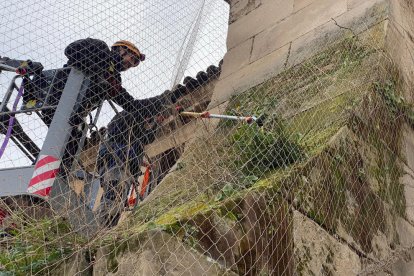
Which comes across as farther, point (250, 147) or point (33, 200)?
point (33, 200)

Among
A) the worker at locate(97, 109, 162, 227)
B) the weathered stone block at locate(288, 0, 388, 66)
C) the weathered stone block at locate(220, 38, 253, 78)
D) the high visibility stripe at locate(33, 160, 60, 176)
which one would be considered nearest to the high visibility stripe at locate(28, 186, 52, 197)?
the high visibility stripe at locate(33, 160, 60, 176)

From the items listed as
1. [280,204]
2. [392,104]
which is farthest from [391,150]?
[280,204]

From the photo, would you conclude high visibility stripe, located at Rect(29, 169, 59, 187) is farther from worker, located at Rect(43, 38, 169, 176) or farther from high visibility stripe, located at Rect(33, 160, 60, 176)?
worker, located at Rect(43, 38, 169, 176)

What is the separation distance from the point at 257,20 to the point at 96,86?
150 centimetres

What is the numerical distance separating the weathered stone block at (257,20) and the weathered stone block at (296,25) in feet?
0.31

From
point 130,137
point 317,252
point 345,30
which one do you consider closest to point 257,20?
point 345,30

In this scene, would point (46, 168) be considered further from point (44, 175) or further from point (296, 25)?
point (296, 25)

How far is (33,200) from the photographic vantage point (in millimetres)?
3971

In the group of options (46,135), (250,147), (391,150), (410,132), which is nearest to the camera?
(250,147)

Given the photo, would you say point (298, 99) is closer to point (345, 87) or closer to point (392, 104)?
point (345, 87)

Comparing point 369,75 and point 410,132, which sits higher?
point 369,75

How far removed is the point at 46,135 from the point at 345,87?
2.12 m

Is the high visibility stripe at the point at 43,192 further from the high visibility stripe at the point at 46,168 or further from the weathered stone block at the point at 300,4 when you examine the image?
the weathered stone block at the point at 300,4

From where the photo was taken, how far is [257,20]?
5176 millimetres
